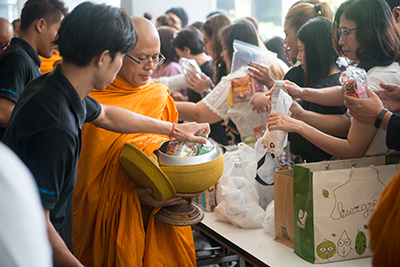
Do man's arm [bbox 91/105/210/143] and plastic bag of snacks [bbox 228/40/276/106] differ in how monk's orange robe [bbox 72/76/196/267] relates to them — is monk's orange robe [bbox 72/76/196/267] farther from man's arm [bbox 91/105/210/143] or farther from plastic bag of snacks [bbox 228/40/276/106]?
plastic bag of snacks [bbox 228/40/276/106]

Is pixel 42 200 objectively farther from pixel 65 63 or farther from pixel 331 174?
pixel 331 174

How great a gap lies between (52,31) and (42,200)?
143cm

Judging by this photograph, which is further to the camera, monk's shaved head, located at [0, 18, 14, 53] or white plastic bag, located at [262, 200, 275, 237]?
monk's shaved head, located at [0, 18, 14, 53]

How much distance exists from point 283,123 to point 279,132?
0.08 metres

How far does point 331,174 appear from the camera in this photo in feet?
4.88

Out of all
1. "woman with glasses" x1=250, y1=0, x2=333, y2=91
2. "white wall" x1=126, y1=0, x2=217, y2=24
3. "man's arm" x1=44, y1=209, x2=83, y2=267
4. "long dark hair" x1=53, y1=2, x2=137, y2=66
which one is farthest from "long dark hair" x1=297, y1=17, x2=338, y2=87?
"white wall" x1=126, y1=0, x2=217, y2=24

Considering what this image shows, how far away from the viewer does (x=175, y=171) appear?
1541 millimetres

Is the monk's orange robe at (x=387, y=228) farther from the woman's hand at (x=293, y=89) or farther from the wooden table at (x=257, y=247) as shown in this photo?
the woman's hand at (x=293, y=89)

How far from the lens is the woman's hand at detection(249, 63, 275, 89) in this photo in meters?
2.40

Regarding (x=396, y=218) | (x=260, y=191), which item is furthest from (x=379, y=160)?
(x=396, y=218)

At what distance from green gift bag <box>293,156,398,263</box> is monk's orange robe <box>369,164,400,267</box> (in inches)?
25.1

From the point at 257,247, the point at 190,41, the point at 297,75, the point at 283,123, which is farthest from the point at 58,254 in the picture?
the point at 190,41

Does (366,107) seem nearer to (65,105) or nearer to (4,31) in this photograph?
(65,105)

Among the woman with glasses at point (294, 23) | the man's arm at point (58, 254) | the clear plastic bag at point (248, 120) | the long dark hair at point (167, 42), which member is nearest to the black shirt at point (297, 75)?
the woman with glasses at point (294, 23)
